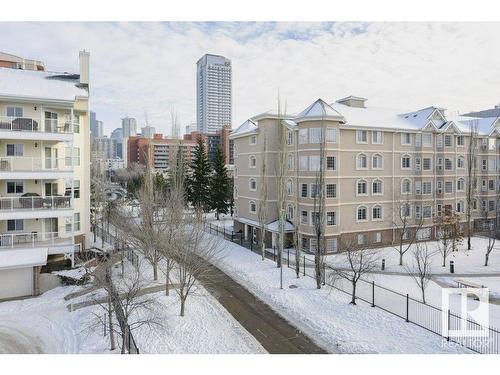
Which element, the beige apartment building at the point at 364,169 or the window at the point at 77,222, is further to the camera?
the beige apartment building at the point at 364,169

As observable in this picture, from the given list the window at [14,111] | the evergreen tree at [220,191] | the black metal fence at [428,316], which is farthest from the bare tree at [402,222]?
the window at [14,111]

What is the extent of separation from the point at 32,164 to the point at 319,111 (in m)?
19.4

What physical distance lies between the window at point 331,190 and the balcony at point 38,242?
17.7 metres

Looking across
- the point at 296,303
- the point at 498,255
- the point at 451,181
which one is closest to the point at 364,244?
the point at 498,255

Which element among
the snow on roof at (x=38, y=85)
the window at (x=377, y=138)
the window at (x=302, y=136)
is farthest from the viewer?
the window at (x=377, y=138)

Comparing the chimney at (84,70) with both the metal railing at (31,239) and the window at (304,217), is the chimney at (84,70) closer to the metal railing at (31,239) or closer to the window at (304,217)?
the metal railing at (31,239)

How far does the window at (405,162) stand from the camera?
97.3 feet

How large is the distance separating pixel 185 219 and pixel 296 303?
6.72m

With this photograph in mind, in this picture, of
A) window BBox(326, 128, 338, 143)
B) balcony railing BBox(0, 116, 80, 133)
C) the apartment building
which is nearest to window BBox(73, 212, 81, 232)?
the apartment building

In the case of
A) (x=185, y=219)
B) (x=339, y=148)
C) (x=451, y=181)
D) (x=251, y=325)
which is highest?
(x=339, y=148)

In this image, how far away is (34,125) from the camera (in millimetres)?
20984

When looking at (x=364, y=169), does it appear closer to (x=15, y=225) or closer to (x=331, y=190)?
(x=331, y=190)

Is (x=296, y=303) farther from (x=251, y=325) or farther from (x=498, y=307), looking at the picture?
(x=498, y=307)

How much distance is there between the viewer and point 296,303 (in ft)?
52.1
